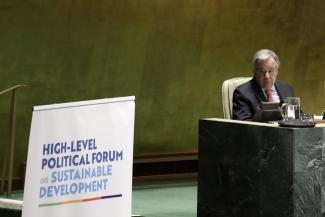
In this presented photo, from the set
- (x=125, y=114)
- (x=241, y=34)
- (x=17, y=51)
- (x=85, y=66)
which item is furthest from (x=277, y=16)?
(x=125, y=114)

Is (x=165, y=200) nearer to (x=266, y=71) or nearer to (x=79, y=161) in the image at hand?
(x=266, y=71)

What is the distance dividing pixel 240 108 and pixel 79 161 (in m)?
2.84

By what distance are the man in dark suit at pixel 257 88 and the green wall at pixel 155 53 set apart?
243 cm

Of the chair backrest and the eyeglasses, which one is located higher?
the eyeglasses

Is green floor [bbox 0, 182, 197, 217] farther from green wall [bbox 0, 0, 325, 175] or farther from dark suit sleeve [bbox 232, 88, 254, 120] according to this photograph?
dark suit sleeve [bbox 232, 88, 254, 120]

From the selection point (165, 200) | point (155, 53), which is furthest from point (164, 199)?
point (155, 53)

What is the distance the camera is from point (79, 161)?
13.1ft

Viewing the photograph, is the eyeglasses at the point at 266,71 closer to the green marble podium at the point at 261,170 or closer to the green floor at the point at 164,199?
the green marble podium at the point at 261,170

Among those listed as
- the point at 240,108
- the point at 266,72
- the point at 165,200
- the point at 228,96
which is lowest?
the point at 165,200

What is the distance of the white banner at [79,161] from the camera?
396 cm

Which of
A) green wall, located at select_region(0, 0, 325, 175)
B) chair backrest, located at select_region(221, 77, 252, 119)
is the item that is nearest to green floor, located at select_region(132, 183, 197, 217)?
green wall, located at select_region(0, 0, 325, 175)

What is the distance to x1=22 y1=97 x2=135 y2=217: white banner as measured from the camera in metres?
3.96

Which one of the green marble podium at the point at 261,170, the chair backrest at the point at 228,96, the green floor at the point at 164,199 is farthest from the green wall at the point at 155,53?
the green marble podium at the point at 261,170

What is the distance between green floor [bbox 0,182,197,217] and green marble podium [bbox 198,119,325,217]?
1.27m
